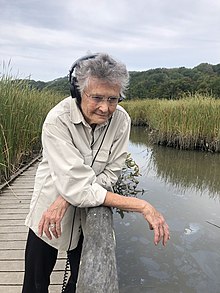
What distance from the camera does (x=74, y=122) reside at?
128cm

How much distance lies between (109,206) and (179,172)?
6201mm

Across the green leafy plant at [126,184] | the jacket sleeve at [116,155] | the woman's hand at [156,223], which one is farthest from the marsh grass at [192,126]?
the woman's hand at [156,223]

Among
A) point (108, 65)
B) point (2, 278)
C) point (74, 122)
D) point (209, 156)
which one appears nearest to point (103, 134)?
point (74, 122)

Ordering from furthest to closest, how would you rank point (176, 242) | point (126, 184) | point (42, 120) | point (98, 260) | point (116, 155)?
point (42, 120), point (126, 184), point (176, 242), point (116, 155), point (98, 260)

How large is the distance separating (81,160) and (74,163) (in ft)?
0.11

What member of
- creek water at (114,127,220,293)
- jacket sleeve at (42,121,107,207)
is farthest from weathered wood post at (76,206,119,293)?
creek water at (114,127,220,293)

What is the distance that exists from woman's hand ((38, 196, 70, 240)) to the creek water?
6.23 ft

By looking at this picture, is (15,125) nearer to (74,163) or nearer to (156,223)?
(74,163)

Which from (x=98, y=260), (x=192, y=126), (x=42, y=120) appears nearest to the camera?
(x=98, y=260)

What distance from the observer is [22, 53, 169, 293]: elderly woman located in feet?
4.02

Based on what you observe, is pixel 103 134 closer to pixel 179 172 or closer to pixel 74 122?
pixel 74 122

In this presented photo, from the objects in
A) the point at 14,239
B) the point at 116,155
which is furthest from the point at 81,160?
the point at 14,239

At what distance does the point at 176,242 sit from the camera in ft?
12.3

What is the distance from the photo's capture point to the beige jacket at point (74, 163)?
1.23 meters
